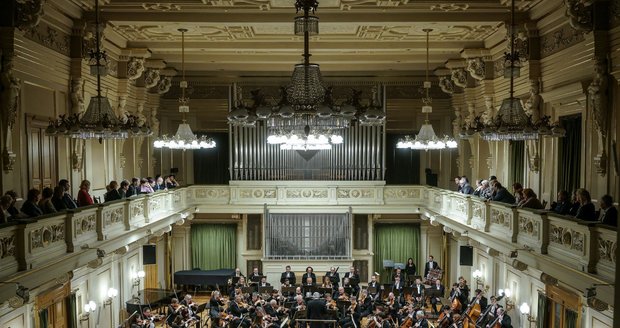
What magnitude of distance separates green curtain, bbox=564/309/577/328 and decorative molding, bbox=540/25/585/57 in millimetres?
4650

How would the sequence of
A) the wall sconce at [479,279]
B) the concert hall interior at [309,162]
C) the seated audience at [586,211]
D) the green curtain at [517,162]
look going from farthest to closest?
1. the wall sconce at [479,279]
2. the green curtain at [517,162]
3. the concert hall interior at [309,162]
4. the seated audience at [586,211]

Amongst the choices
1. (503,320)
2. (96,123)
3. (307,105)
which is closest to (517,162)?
(503,320)

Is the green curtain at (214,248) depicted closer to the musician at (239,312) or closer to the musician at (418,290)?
the musician at (239,312)

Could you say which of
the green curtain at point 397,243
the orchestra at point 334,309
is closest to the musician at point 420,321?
the orchestra at point 334,309

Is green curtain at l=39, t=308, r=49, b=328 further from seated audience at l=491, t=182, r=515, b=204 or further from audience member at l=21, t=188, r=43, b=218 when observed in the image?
seated audience at l=491, t=182, r=515, b=204

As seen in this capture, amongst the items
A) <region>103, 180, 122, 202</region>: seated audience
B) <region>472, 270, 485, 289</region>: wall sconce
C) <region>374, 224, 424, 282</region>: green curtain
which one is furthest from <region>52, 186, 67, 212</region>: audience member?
<region>374, 224, 424, 282</region>: green curtain

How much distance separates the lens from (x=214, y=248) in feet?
61.6

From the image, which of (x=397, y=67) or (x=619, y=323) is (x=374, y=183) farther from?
(x=619, y=323)

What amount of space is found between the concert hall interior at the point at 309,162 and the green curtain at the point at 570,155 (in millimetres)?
54

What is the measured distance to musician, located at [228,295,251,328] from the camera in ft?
A: 36.8

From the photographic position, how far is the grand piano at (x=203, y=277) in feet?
56.2

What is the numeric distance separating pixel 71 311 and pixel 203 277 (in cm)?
666

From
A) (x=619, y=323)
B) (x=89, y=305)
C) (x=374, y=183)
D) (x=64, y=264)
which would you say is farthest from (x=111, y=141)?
(x=619, y=323)

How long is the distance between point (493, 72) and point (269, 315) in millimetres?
7688
